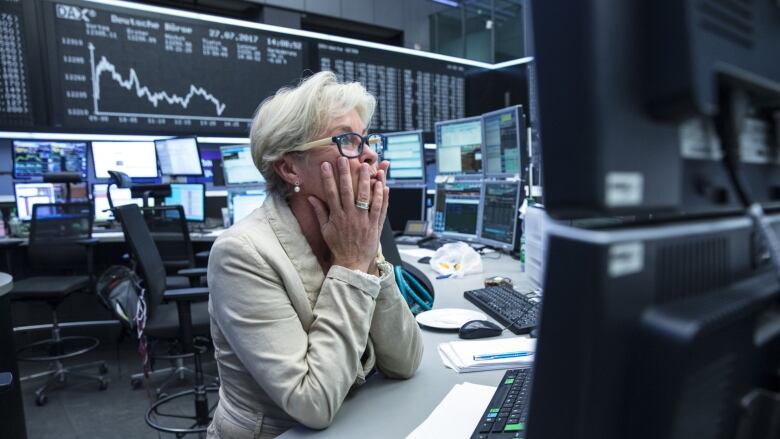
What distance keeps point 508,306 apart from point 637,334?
115cm

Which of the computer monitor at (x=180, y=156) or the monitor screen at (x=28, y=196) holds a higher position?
the computer monitor at (x=180, y=156)

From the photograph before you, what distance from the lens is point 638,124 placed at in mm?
275

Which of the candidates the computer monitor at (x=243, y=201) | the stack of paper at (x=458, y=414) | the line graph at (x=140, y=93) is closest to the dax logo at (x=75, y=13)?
the line graph at (x=140, y=93)

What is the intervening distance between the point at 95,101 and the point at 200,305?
8.11 ft

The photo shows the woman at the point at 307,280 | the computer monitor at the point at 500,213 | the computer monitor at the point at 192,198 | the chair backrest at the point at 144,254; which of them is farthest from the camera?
the computer monitor at the point at 192,198

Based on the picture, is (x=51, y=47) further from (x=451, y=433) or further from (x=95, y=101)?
(x=451, y=433)

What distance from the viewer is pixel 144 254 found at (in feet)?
6.95

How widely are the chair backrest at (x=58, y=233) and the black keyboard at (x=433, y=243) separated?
2.31 meters

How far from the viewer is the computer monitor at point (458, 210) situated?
2.65 metres

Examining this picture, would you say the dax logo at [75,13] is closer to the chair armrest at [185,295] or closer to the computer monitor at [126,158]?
the computer monitor at [126,158]

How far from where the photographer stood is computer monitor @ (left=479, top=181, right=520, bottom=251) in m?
2.31

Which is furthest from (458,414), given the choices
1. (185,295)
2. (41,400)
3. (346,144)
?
(41,400)

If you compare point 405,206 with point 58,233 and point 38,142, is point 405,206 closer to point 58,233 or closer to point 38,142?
point 58,233

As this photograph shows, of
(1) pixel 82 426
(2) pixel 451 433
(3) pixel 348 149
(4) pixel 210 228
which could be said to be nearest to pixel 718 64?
(2) pixel 451 433
